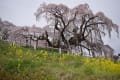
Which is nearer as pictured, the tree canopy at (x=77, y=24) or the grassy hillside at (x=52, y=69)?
the grassy hillside at (x=52, y=69)

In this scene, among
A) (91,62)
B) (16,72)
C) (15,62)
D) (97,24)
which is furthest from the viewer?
(97,24)

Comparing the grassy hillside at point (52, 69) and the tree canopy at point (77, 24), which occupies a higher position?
the tree canopy at point (77, 24)

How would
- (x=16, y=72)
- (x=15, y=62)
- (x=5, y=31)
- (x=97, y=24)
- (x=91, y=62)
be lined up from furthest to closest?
(x=5, y=31)
(x=97, y=24)
(x=91, y=62)
(x=15, y=62)
(x=16, y=72)

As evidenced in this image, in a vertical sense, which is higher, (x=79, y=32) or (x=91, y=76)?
(x=79, y=32)

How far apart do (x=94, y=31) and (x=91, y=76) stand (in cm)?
656

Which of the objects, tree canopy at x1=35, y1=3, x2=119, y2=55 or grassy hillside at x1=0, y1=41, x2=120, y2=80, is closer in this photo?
grassy hillside at x1=0, y1=41, x2=120, y2=80

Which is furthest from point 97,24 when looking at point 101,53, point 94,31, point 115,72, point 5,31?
point 115,72

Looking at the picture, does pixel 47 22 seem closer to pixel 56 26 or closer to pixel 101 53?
pixel 56 26

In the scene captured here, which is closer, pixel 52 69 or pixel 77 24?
pixel 52 69

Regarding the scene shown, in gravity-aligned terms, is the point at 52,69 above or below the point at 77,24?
below

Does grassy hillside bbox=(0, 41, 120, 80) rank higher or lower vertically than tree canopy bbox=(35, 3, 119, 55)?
lower

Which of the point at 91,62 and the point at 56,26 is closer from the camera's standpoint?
the point at 91,62

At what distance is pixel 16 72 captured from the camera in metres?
6.58

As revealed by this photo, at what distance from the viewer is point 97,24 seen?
1316cm
